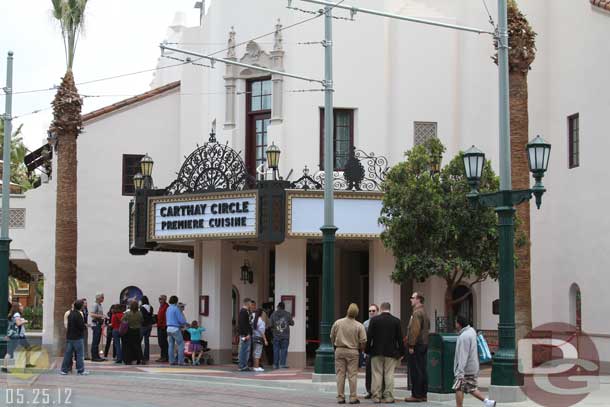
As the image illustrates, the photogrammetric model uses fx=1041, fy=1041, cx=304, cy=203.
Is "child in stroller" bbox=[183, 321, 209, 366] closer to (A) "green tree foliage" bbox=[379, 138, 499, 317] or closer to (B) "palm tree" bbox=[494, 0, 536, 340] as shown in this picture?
(A) "green tree foliage" bbox=[379, 138, 499, 317]

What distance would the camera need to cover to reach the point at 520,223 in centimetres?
2470

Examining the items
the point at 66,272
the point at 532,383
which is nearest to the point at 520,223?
the point at 532,383

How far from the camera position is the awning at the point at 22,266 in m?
37.5

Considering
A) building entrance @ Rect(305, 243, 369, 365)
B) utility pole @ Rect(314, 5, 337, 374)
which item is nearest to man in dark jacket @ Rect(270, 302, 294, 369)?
utility pole @ Rect(314, 5, 337, 374)

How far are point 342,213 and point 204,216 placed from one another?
3.86 meters

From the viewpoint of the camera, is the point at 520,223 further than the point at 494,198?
Yes

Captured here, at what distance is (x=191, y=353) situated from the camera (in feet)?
96.3

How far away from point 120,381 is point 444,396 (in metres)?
7.81

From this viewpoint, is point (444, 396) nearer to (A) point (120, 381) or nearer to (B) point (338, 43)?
(A) point (120, 381)

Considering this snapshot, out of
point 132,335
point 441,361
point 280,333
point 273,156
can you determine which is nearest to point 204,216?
point 273,156

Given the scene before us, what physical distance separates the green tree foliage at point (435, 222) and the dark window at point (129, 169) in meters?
14.8

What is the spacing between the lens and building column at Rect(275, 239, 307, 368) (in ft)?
93.4

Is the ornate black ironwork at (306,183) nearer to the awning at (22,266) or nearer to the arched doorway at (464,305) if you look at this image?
the arched doorway at (464,305)
